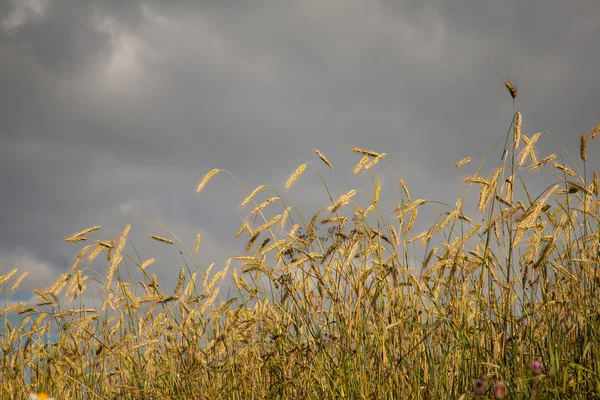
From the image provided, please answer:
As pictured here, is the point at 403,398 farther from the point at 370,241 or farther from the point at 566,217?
Answer: the point at 566,217

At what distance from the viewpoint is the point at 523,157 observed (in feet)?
11.1

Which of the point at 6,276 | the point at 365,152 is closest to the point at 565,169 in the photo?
the point at 365,152

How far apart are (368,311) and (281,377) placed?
88 centimetres

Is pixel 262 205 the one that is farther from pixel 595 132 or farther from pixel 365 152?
pixel 595 132

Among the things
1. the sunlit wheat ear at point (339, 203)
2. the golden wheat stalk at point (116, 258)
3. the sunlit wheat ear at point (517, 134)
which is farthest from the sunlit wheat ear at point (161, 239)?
the sunlit wheat ear at point (517, 134)

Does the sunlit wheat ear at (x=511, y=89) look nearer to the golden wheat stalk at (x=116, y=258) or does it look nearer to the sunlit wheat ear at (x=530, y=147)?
the sunlit wheat ear at (x=530, y=147)

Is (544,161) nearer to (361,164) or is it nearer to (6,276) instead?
(361,164)

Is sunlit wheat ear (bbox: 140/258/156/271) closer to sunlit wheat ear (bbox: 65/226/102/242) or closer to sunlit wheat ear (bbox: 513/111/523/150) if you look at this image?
sunlit wheat ear (bbox: 65/226/102/242)

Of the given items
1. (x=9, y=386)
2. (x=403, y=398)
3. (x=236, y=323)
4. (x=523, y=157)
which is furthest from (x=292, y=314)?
(x=9, y=386)

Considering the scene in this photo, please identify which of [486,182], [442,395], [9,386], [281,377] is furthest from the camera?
[9,386]

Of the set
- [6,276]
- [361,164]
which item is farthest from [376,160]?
[6,276]

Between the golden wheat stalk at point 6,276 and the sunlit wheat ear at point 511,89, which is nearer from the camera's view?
the sunlit wheat ear at point 511,89

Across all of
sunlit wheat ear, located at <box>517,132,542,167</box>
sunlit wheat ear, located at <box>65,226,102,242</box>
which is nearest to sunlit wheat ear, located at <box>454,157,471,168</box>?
sunlit wheat ear, located at <box>517,132,542,167</box>

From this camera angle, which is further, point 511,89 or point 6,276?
point 6,276
